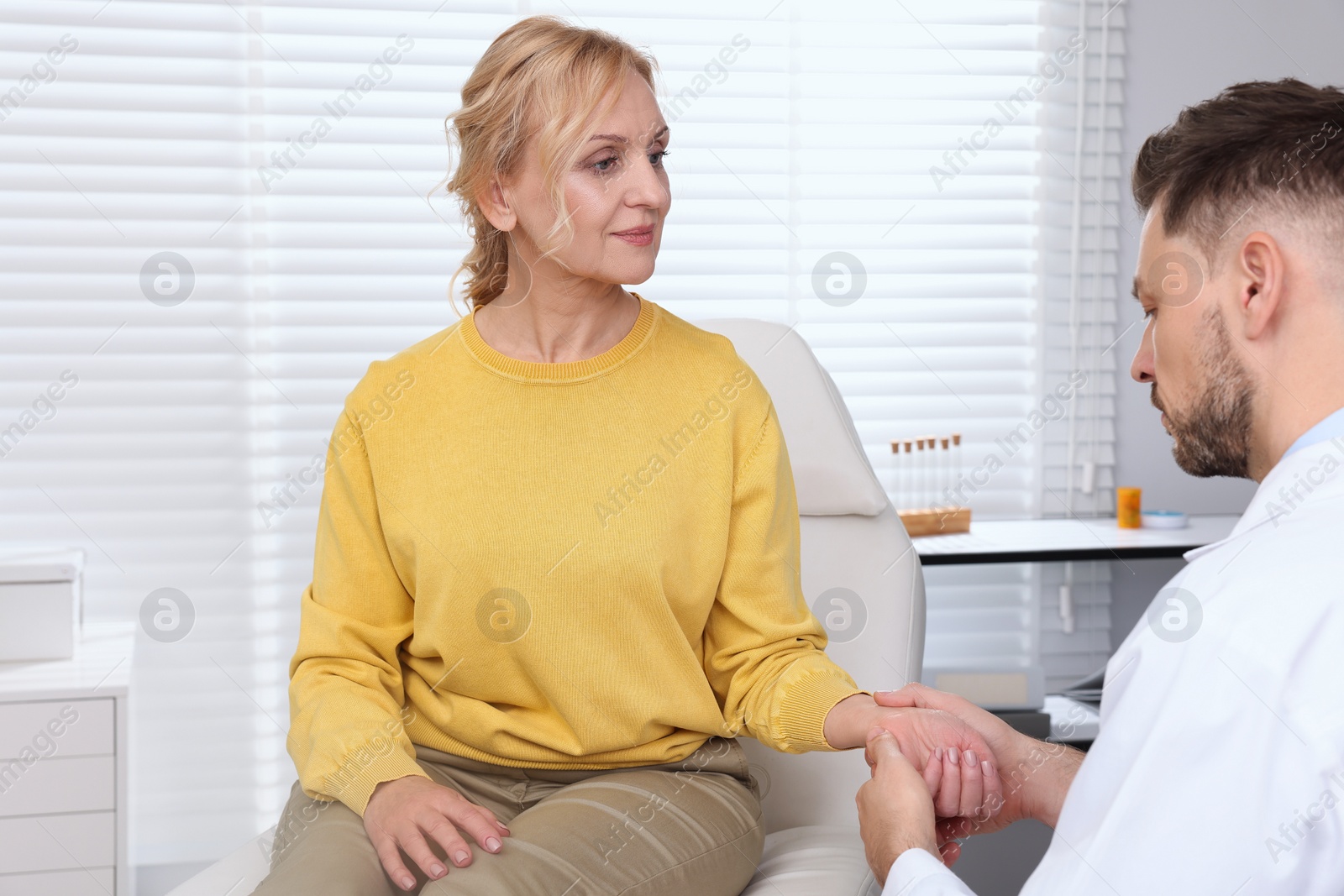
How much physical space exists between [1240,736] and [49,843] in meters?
1.84

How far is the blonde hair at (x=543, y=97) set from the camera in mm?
1274

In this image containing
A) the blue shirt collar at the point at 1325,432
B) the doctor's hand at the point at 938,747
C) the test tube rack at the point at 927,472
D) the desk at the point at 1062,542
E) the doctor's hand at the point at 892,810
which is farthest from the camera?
the test tube rack at the point at 927,472

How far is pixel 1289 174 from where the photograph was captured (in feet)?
2.90

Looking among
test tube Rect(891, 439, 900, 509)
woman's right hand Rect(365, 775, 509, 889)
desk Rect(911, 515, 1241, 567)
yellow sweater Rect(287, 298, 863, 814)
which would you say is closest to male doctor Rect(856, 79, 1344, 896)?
yellow sweater Rect(287, 298, 863, 814)

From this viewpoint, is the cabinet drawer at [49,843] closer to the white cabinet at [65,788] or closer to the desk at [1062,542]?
the white cabinet at [65,788]

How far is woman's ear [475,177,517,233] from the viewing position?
1.36m

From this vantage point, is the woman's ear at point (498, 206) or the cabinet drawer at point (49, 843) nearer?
the woman's ear at point (498, 206)

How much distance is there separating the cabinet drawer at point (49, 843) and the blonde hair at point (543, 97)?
49.8 inches

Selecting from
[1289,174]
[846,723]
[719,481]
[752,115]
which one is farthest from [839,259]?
[1289,174]

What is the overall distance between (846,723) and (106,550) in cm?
178

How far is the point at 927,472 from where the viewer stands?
259cm

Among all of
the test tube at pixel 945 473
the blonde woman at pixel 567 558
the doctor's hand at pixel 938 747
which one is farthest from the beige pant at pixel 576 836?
the test tube at pixel 945 473

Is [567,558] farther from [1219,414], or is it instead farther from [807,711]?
[1219,414]

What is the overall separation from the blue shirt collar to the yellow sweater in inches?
22.7
